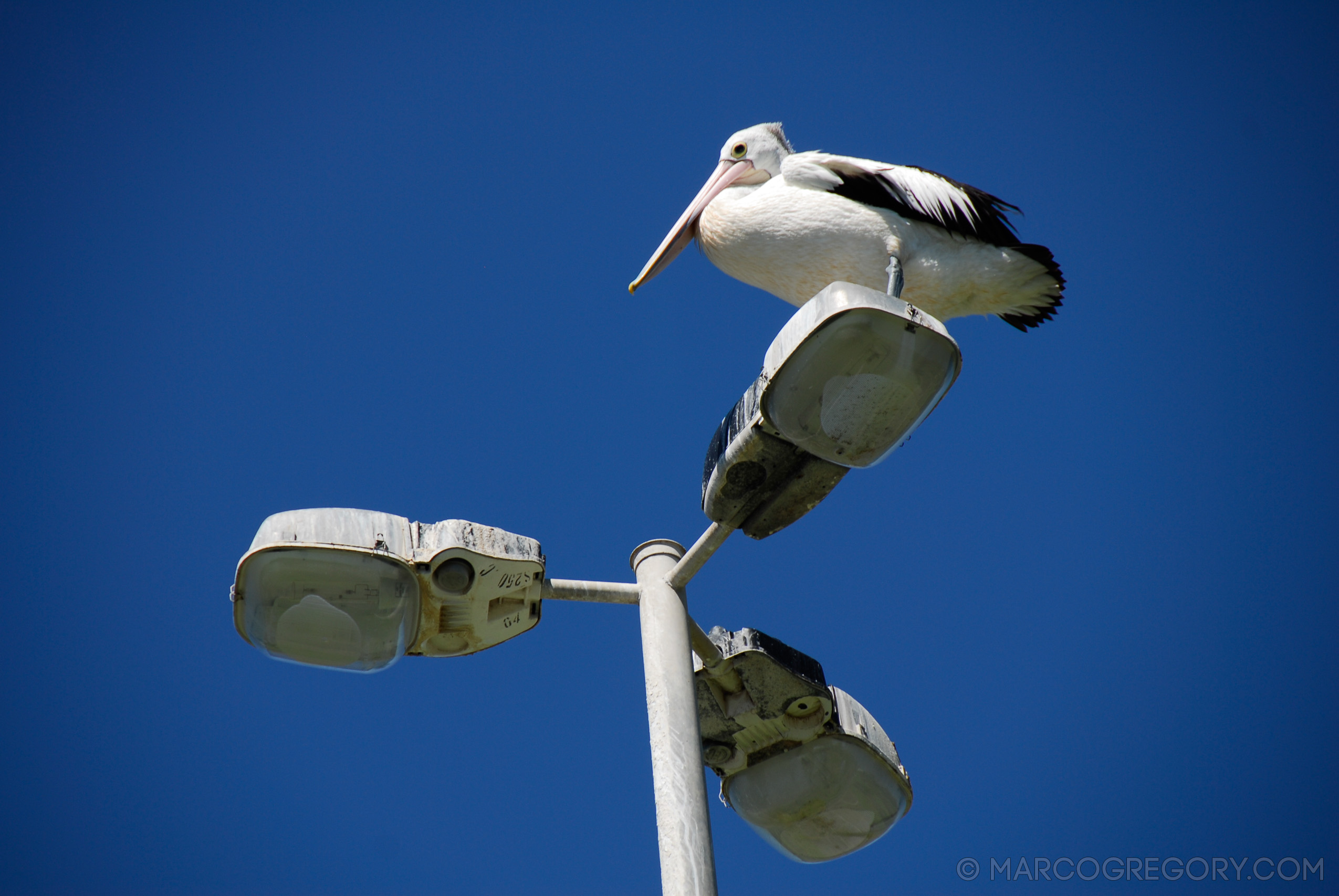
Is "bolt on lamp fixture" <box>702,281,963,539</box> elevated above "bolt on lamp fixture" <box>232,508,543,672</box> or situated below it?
above

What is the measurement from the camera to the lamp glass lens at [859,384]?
2.76 m

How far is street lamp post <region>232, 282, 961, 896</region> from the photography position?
108 inches

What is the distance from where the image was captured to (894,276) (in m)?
4.98

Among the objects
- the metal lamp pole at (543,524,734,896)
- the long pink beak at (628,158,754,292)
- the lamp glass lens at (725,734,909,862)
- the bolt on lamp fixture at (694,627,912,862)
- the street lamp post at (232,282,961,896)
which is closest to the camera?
the metal lamp pole at (543,524,734,896)

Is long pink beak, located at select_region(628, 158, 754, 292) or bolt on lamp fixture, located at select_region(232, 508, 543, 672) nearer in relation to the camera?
bolt on lamp fixture, located at select_region(232, 508, 543, 672)

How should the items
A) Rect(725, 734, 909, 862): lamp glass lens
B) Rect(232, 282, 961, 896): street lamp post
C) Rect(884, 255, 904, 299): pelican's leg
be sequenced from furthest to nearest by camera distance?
Rect(884, 255, 904, 299): pelican's leg < Rect(725, 734, 909, 862): lamp glass lens < Rect(232, 282, 961, 896): street lamp post

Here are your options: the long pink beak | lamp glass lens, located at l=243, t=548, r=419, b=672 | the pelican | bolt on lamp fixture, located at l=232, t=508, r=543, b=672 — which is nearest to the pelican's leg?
the pelican

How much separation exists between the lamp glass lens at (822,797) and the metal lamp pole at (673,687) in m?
0.45

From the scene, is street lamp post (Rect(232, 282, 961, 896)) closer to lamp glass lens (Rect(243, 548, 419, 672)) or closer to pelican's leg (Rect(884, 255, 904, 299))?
lamp glass lens (Rect(243, 548, 419, 672))

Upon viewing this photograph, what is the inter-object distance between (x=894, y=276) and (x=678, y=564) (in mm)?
2379

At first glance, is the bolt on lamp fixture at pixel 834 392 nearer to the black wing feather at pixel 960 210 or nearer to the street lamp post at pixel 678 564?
the street lamp post at pixel 678 564

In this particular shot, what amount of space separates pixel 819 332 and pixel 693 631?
0.89 meters

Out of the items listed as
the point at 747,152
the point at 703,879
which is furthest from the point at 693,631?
the point at 747,152

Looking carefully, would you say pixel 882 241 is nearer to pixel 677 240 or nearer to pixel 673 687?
pixel 677 240
